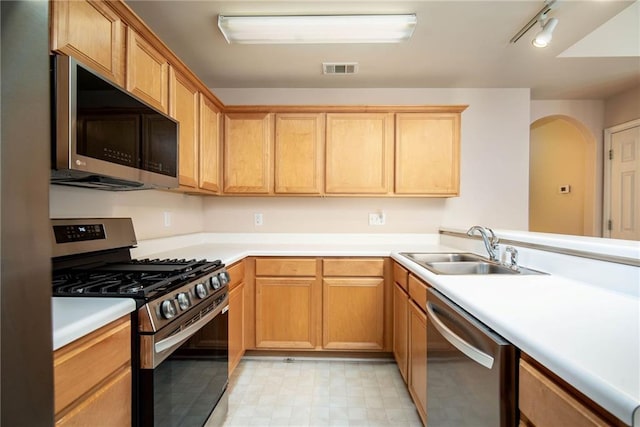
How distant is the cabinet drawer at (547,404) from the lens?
59 cm

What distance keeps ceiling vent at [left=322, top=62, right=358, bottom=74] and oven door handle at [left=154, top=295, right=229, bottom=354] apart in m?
2.03

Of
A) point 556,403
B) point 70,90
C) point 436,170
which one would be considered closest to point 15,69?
point 70,90

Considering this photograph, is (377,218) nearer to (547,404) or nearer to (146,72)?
(146,72)

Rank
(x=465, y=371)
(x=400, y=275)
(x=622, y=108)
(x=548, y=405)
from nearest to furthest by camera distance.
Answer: (x=548, y=405) < (x=465, y=371) < (x=400, y=275) < (x=622, y=108)

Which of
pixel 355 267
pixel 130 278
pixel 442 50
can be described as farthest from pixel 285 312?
pixel 442 50

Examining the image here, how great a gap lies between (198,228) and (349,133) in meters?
1.71

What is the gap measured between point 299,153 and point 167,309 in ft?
6.02

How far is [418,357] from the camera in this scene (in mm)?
1634

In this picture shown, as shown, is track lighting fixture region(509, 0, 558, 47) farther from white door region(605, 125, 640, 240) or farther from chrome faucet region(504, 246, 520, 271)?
white door region(605, 125, 640, 240)

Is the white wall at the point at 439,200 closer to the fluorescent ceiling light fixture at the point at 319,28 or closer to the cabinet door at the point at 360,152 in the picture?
the cabinet door at the point at 360,152

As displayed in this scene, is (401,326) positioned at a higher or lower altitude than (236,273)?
lower

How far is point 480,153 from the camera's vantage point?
301 centimetres

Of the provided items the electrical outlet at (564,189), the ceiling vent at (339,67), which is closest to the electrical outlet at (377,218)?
the ceiling vent at (339,67)

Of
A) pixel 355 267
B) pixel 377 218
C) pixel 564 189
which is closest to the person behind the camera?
pixel 355 267
